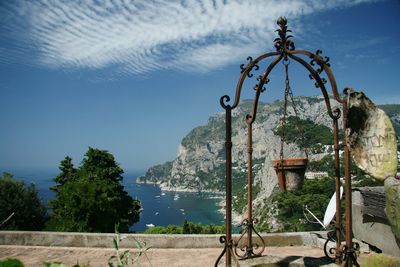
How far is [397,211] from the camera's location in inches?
88.4

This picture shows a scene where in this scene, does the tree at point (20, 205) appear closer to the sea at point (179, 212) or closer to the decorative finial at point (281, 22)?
the decorative finial at point (281, 22)

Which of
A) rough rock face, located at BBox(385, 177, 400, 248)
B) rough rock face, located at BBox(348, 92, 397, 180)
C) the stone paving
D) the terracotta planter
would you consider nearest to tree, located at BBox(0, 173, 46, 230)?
the stone paving

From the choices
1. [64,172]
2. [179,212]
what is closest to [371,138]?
[64,172]

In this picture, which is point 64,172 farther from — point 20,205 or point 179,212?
point 179,212

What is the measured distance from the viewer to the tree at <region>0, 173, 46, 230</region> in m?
14.7

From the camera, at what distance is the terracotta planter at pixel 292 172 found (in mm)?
4266

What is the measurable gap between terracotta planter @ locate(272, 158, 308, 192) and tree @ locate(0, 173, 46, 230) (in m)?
13.2

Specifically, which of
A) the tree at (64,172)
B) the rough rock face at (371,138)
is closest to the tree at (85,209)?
the tree at (64,172)

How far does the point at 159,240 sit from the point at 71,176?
66.7 ft

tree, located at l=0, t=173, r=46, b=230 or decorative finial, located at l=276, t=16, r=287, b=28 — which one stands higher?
decorative finial, located at l=276, t=16, r=287, b=28

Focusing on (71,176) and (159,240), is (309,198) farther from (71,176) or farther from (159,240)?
(159,240)

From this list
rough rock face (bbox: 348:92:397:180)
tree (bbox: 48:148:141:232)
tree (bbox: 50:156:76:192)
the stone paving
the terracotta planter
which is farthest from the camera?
tree (bbox: 50:156:76:192)

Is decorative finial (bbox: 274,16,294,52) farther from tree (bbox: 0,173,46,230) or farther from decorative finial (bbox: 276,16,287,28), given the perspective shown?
tree (bbox: 0,173,46,230)

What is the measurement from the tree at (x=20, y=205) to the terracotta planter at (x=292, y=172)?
13194mm
